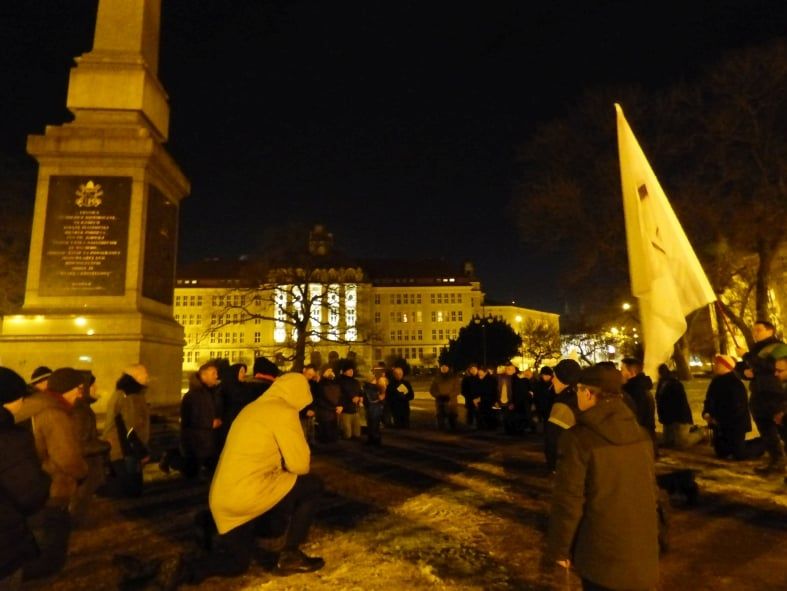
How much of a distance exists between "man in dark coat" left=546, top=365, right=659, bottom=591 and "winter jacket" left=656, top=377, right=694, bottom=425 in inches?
335

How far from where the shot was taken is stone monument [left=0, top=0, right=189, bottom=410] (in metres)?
10.5

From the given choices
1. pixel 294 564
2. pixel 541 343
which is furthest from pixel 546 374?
pixel 541 343

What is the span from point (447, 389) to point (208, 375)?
7.86 metres

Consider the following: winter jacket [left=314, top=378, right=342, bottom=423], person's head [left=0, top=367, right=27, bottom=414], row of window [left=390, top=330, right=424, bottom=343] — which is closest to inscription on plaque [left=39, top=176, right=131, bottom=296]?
winter jacket [left=314, top=378, right=342, bottom=423]

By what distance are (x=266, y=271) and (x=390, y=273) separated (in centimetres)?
7193

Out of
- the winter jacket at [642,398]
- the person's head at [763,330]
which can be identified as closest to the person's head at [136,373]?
the winter jacket at [642,398]

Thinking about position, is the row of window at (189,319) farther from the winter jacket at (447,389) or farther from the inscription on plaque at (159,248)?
the winter jacket at (447,389)

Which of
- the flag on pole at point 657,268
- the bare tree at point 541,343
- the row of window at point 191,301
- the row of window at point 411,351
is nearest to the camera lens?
the flag on pole at point 657,268

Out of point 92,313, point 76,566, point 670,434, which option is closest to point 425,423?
point 670,434

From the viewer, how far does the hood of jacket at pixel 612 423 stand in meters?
2.71

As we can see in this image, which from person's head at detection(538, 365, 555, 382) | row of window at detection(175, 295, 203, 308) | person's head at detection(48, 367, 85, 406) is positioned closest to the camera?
person's head at detection(48, 367, 85, 406)

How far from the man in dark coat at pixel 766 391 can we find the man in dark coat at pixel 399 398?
7.98 metres

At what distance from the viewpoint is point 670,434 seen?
10609 mm

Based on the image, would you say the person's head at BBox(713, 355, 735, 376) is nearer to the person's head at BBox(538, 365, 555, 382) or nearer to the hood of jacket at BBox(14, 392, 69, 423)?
the person's head at BBox(538, 365, 555, 382)
